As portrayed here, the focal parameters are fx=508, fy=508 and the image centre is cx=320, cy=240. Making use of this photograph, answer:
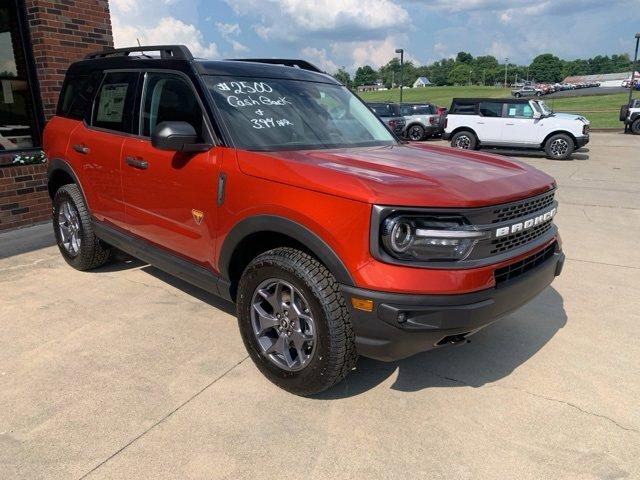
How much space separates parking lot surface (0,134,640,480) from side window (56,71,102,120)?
1583mm

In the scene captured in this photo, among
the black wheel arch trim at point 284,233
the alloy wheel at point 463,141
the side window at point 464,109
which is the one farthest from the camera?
the alloy wheel at point 463,141

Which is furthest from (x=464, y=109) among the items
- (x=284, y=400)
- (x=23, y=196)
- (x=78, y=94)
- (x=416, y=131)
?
(x=284, y=400)

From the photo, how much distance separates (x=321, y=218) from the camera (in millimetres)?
2504

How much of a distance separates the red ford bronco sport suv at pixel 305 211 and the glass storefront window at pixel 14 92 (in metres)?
3.15

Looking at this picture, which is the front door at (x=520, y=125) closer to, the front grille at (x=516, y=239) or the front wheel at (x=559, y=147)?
the front wheel at (x=559, y=147)

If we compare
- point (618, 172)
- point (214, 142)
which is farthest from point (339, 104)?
point (618, 172)

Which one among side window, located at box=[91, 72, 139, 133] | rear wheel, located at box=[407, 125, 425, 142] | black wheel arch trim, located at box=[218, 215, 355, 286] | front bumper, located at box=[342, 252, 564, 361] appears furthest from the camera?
rear wheel, located at box=[407, 125, 425, 142]

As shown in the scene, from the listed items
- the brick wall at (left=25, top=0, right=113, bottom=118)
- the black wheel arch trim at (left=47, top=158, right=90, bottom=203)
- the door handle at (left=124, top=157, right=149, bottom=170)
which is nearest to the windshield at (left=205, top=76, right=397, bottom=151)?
the door handle at (left=124, top=157, right=149, bottom=170)

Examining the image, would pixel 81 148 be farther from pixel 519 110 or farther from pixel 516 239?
pixel 519 110

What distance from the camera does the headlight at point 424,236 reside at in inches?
92.5

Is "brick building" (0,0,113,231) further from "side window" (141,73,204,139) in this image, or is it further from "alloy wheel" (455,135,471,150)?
"alloy wheel" (455,135,471,150)

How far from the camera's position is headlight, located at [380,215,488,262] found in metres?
2.35

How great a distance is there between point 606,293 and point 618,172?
364 inches

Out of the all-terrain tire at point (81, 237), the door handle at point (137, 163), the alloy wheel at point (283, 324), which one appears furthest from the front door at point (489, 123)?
the alloy wheel at point (283, 324)
